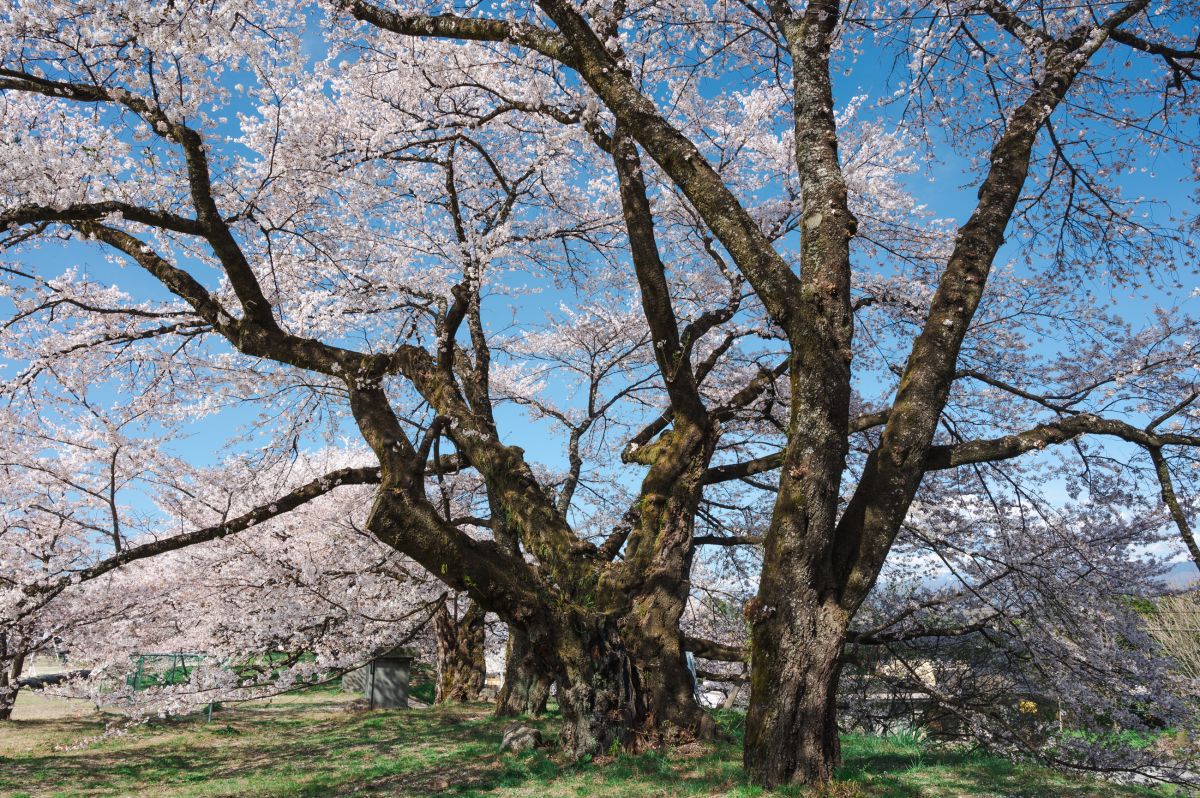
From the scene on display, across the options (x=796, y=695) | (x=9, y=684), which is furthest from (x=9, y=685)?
(x=796, y=695)

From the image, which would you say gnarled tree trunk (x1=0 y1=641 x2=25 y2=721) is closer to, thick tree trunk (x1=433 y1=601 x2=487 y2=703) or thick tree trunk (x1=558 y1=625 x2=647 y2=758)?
thick tree trunk (x1=433 y1=601 x2=487 y2=703)

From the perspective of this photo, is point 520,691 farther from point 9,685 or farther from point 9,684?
point 9,684

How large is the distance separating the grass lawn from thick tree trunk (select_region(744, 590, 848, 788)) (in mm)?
145

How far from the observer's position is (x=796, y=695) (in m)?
3.91

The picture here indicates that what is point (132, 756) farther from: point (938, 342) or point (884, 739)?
point (938, 342)

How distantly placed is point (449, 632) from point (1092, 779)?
971cm

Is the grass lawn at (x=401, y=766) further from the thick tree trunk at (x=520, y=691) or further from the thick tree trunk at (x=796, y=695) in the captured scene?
the thick tree trunk at (x=520, y=691)

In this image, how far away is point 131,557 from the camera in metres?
6.63

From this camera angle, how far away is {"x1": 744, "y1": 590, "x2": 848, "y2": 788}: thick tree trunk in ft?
12.8

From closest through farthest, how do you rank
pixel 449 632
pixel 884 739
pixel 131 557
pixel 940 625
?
pixel 131 557, pixel 884 739, pixel 940 625, pixel 449 632

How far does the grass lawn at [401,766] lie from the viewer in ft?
15.0

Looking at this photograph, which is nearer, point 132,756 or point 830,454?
point 830,454

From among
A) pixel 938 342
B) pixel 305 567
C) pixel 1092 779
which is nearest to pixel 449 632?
pixel 305 567

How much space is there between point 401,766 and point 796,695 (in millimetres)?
4464
